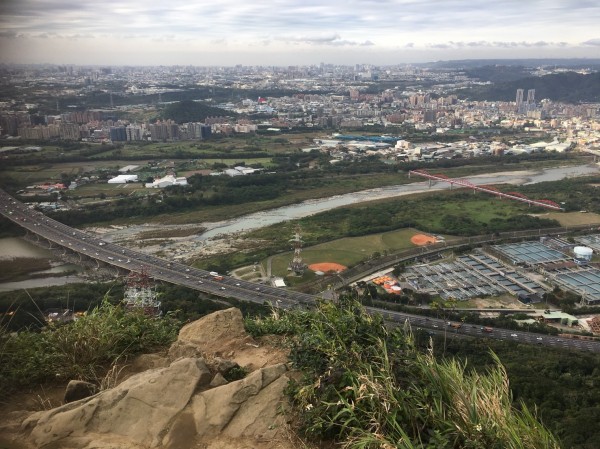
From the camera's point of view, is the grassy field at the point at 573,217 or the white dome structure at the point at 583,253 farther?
the grassy field at the point at 573,217

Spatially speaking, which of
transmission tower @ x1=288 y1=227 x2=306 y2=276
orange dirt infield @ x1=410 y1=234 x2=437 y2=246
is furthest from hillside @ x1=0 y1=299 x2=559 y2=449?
orange dirt infield @ x1=410 y1=234 x2=437 y2=246

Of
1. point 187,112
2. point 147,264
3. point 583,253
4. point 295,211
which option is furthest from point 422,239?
point 187,112

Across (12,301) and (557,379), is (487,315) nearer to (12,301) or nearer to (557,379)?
(557,379)

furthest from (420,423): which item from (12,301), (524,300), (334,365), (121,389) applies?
(524,300)

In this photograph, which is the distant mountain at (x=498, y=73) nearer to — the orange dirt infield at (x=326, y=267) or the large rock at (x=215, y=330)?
the orange dirt infield at (x=326, y=267)

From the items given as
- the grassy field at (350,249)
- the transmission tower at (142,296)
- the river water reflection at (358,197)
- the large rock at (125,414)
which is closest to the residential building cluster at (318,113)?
the river water reflection at (358,197)
